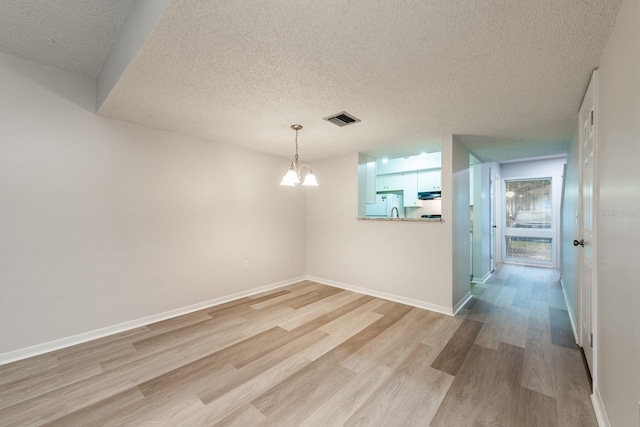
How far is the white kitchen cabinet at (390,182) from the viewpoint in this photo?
19.6ft

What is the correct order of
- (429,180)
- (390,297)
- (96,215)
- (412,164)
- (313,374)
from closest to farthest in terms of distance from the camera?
(313,374)
(96,215)
(390,297)
(429,180)
(412,164)

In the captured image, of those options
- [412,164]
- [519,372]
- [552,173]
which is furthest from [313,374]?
[552,173]

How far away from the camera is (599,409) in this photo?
1553 mm

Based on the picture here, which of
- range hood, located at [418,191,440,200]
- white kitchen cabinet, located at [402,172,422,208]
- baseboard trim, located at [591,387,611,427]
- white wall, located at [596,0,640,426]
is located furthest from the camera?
white kitchen cabinet, located at [402,172,422,208]

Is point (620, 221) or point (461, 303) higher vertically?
point (620, 221)

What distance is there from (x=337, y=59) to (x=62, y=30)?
2103 mm

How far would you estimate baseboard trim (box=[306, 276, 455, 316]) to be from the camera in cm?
328

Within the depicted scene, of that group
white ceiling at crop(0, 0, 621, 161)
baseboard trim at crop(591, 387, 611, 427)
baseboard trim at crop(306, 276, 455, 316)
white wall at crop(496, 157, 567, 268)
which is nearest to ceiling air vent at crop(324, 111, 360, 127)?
white ceiling at crop(0, 0, 621, 161)

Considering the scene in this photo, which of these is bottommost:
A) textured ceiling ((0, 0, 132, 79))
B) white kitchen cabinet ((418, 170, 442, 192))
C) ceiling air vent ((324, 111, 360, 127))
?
white kitchen cabinet ((418, 170, 442, 192))

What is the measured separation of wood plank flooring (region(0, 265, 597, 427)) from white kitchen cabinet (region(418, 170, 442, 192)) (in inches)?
112

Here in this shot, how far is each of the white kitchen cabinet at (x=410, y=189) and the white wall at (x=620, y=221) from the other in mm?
4052

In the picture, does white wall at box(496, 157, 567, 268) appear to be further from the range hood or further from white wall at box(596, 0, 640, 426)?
white wall at box(596, 0, 640, 426)

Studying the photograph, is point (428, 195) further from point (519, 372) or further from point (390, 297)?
point (519, 372)

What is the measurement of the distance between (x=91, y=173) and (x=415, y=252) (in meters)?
3.95
